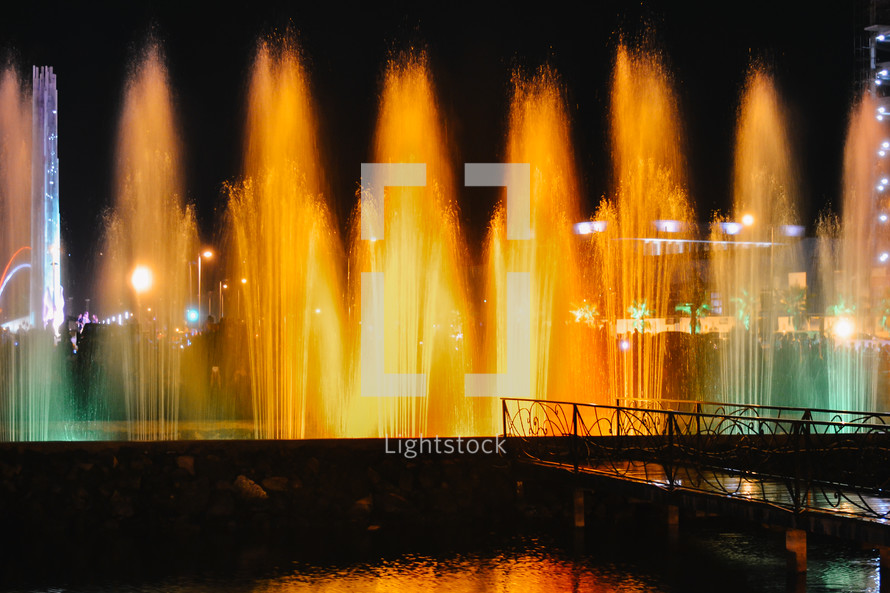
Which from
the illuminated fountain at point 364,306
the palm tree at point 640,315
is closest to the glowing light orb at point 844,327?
the palm tree at point 640,315

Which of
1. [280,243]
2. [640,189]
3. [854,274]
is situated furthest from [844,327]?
[280,243]

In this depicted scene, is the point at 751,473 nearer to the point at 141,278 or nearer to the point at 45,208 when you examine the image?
the point at 141,278

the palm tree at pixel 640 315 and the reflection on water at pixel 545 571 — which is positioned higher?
the palm tree at pixel 640 315

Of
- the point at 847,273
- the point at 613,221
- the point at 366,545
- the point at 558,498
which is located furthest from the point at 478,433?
the point at 847,273

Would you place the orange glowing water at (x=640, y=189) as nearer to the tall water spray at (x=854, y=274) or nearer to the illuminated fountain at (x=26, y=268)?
the tall water spray at (x=854, y=274)

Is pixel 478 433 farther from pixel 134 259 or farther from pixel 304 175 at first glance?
pixel 134 259

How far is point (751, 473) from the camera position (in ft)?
34.8

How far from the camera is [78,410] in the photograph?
17984mm

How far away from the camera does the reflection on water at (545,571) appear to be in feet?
30.8

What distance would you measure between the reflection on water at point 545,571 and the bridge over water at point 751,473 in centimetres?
69

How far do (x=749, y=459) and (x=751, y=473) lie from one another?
3.23 feet

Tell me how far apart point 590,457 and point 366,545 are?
3.20m

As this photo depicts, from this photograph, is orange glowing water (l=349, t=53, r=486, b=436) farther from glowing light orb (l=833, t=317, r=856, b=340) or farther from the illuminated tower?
glowing light orb (l=833, t=317, r=856, b=340)

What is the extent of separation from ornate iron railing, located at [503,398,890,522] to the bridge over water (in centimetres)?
1
